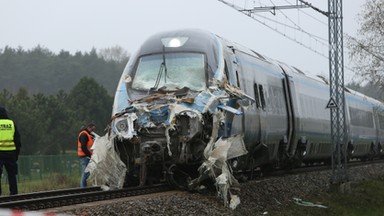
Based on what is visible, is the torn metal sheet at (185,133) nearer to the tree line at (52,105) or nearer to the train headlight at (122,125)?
the train headlight at (122,125)

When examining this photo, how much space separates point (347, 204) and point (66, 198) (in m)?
8.43

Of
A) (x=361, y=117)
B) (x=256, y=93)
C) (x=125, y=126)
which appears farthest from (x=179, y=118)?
(x=361, y=117)

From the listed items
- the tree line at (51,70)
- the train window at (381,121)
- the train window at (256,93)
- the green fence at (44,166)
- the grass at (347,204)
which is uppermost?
the tree line at (51,70)

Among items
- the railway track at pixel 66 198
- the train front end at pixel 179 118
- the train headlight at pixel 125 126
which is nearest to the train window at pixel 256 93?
the train front end at pixel 179 118

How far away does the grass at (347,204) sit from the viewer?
43.7 feet

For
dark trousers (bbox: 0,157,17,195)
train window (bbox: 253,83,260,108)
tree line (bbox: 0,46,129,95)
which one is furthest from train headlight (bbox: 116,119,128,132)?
tree line (bbox: 0,46,129,95)

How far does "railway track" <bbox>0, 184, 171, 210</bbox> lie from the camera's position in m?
8.88

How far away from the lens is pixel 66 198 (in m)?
9.86

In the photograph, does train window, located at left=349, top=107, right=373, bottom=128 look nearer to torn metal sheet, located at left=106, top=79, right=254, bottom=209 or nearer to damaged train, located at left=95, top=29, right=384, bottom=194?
damaged train, located at left=95, top=29, right=384, bottom=194

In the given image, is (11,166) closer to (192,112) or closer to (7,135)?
(7,135)

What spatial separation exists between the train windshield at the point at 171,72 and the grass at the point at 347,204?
9.38 feet

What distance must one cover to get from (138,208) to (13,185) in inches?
160

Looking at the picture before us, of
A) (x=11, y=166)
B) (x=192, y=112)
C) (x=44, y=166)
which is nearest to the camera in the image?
(x=192, y=112)

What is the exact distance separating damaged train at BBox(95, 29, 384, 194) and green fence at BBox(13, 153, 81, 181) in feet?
50.1
